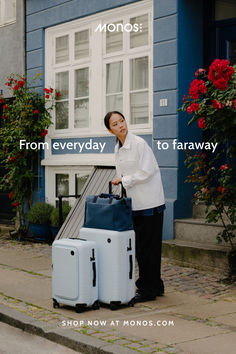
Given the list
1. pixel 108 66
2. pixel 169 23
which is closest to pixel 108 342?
pixel 169 23

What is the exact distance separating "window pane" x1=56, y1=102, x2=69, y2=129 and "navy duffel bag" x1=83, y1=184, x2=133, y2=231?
5.47 metres

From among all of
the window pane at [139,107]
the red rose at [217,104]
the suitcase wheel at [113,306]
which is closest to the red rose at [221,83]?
the red rose at [217,104]

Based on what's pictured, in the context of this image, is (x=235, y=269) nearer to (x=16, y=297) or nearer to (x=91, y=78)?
(x=16, y=297)

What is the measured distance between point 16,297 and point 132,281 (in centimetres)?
133

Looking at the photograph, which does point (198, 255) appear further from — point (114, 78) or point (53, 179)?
point (53, 179)

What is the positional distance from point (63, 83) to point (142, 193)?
220 inches

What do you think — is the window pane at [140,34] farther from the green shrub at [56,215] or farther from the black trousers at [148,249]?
the black trousers at [148,249]

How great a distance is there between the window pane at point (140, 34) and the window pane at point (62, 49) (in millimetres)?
1678

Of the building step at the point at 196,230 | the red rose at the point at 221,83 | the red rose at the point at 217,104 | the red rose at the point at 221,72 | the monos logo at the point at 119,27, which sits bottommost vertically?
the building step at the point at 196,230

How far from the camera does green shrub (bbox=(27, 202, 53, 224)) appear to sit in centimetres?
1104

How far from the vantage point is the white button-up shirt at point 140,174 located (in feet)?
20.7

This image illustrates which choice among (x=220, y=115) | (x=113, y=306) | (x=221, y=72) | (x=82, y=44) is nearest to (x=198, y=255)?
(x=220, y=115)

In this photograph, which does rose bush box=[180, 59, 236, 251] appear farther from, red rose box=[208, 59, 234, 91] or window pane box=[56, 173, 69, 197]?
window pane box=[56, 173, 69, 197]

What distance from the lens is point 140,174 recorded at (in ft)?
20.7
